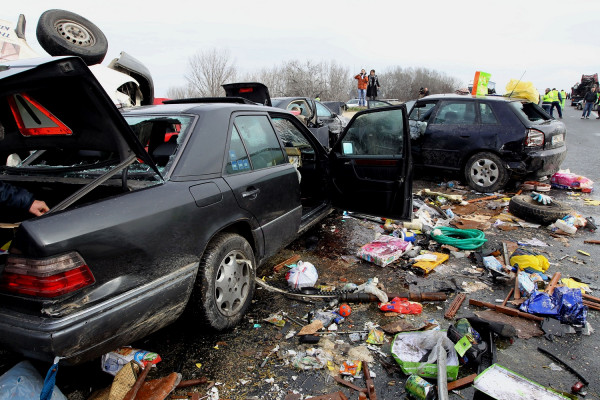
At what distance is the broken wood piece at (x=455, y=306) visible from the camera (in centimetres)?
294

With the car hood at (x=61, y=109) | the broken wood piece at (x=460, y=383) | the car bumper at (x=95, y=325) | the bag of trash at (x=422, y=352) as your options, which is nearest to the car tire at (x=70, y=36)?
the car hood at (x=61, y=109)

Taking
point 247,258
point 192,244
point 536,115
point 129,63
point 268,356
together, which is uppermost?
point 129,63

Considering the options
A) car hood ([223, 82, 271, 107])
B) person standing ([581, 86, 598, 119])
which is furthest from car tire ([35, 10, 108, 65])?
person standing ([581, 86, 598, 119])

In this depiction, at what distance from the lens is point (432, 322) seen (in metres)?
2.86

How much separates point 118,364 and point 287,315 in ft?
4.18

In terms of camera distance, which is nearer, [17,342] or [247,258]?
[17,342]

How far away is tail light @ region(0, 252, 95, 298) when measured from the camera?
5.38 feet

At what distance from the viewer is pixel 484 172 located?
649 cm

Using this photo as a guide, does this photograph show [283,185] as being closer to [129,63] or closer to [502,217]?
[502,217]

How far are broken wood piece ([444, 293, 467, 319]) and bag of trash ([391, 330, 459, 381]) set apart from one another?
1.49 ft

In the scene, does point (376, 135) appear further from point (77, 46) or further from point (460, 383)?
point (77, 46)

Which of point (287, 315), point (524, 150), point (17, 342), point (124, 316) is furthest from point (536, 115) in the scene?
point (17, 342)

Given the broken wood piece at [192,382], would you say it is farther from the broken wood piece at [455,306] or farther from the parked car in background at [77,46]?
the parked car in background at [77,46]

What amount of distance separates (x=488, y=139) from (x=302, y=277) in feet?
15.8
